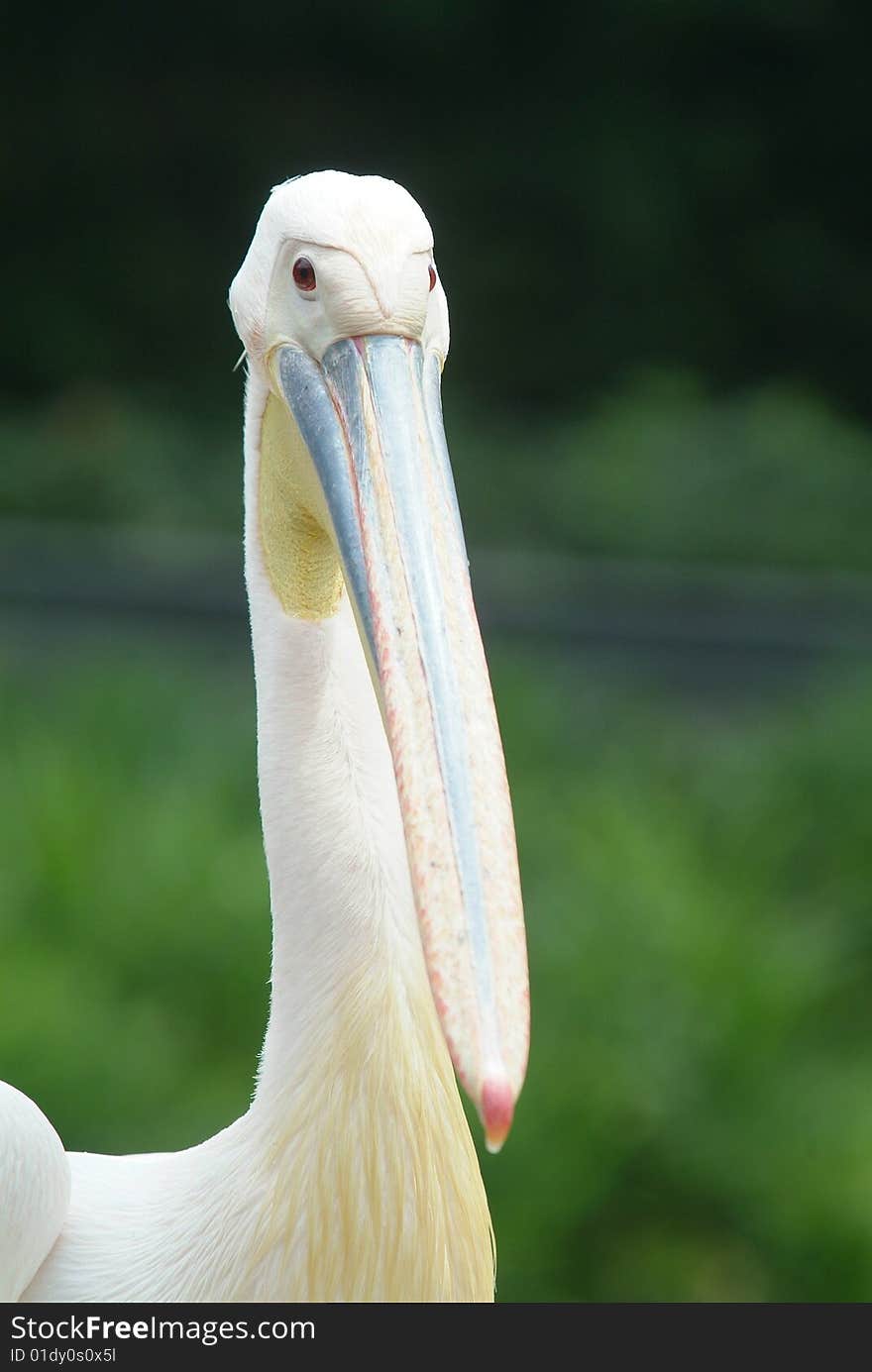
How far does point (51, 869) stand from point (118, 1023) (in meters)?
0.47

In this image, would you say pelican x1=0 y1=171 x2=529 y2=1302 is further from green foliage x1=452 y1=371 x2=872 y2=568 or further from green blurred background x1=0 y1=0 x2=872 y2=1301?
green foliage x1=452 y1=371 x2=872 y2=568

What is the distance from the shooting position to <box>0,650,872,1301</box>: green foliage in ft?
11.2

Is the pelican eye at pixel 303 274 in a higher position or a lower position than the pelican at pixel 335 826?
higher

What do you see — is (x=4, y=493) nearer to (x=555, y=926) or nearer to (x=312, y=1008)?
(x=555, y=926)

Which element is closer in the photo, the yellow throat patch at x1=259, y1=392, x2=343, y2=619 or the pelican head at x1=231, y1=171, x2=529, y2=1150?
the pelican head at x1=231, y1=171, x2=529, y2=1150

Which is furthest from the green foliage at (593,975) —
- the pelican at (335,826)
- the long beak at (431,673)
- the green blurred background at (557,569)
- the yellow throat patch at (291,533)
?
the long beak at (431,673)

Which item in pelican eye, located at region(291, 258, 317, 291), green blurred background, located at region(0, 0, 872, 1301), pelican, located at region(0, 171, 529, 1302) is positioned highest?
green blurred background, located at region(0, 0, 872, 1301)

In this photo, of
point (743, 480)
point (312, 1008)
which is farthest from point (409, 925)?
point (743, 480)

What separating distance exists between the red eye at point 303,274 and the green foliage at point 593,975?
7.16 ft

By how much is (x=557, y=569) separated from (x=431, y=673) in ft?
15.5

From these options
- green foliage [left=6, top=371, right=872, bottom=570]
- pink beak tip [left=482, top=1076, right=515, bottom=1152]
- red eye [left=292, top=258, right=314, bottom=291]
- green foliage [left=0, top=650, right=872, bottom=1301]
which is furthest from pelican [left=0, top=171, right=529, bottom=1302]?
green foliage [left=6, top=371, right=872, bottom=570]

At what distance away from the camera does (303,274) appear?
1.61 metres

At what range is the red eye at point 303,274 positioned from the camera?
1.60 metres

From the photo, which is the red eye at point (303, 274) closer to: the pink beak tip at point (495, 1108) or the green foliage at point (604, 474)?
the pink beak tip at point (495, 1108)
